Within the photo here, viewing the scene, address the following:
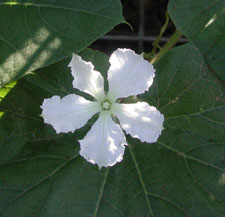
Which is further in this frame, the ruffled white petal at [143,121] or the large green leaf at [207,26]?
the large green leaf at [207,26]

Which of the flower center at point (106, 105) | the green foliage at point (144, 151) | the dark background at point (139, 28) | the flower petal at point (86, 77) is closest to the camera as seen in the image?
the flower petal at point (86, 77)

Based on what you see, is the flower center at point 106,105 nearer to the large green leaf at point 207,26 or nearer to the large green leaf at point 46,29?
the large green leaf at point 46,29

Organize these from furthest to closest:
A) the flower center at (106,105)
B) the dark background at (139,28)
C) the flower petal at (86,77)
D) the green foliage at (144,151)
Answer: the dark background at (139,28)
the green foliage at (144,151)
the flower center at (106,105)
the flower petal at (86,77)

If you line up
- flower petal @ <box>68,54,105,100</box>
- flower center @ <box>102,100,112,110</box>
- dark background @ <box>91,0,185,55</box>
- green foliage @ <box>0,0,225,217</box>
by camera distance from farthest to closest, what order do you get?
dark background @ <box>91,0,185,55</box> < green foliage @ <box>0,0,225,217</box> < flower center @ <box>102,100,112,110</box> < flower petal @ <box>68,54,105,100</box>

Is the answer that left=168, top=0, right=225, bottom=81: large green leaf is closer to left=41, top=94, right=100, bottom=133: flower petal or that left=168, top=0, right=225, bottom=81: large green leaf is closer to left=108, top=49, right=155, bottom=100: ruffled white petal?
left=108, top=49, right=155, bottom=100: ruffled white petal

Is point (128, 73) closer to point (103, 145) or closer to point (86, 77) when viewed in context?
point (86, 77)

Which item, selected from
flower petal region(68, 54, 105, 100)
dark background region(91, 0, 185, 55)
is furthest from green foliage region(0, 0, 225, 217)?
dark background region(91, 0, 185, 55)

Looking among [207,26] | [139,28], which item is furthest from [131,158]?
[139,28]

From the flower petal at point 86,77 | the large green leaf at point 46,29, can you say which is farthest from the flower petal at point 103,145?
the large green leaf at point 46,29
